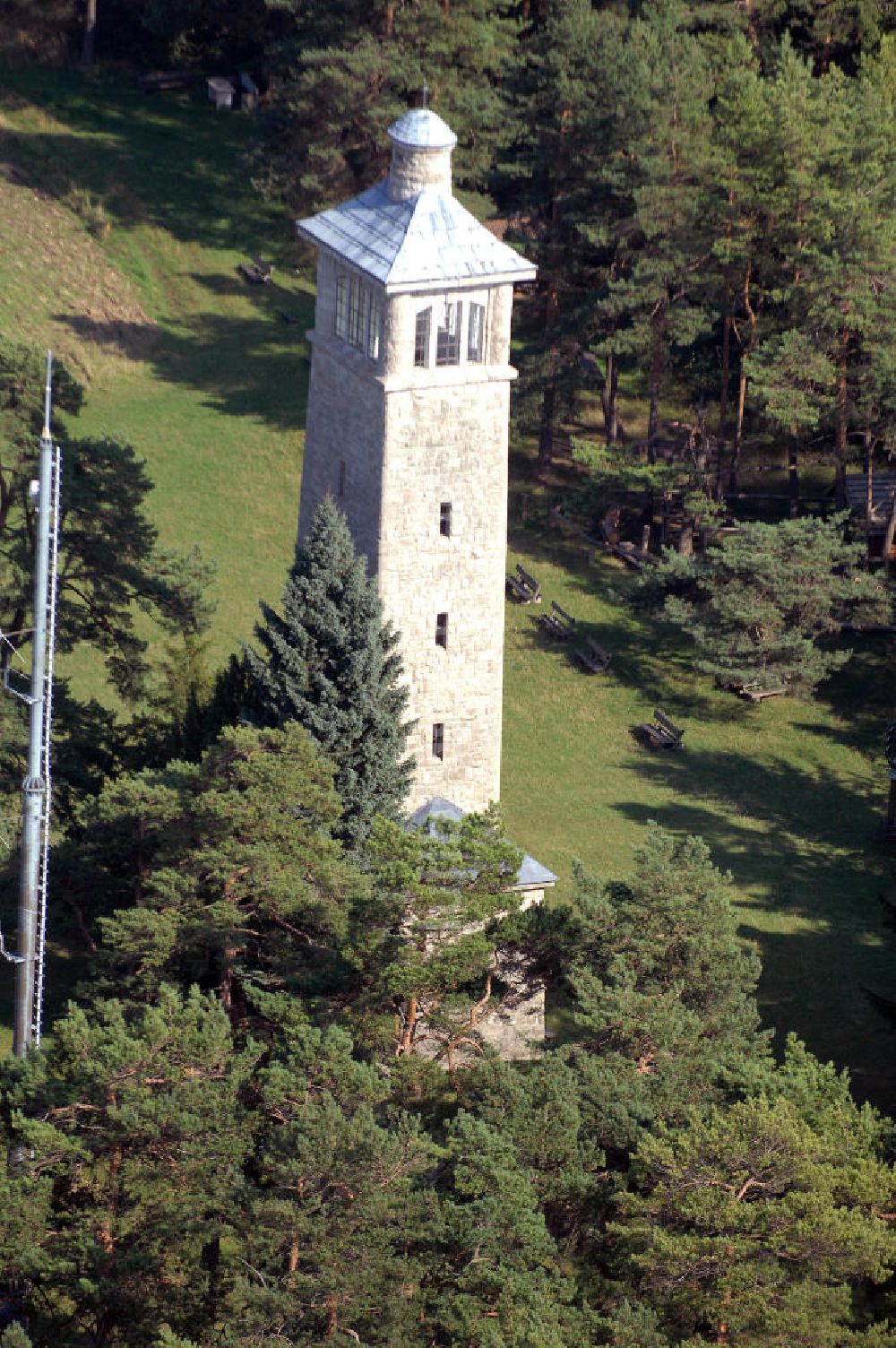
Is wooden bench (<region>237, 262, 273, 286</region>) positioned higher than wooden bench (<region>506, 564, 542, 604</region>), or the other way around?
wooden bench (<region>237, 262, 273, 286</region>)

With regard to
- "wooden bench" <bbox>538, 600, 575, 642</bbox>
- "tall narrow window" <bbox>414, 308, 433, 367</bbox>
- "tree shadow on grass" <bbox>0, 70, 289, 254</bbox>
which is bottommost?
"wooden bench" <bbox>538, 600, 575, 642</bbox>

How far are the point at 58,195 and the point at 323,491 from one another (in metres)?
41.5

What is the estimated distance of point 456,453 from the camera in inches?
2266

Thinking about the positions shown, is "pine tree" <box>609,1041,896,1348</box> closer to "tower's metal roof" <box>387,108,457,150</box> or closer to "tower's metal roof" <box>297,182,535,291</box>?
"tower's metal roof" <box>297,182,535,291</box>

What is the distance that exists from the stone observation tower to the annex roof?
1.09 feet

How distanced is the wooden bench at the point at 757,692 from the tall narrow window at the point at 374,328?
24.7 metres

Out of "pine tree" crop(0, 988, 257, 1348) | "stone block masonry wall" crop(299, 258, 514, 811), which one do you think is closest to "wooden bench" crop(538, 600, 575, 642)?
"stone block masonry wall" crop(299, 258, 514, 811)

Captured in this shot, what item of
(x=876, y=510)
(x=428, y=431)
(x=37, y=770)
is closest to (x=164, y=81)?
(x=876, y=510)

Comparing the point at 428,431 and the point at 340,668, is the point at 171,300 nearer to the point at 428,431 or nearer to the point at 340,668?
the point at 428,431

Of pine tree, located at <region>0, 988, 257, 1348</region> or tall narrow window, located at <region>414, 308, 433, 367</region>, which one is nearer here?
pine tree, located at <region>0, 988, 257, 1348</region>

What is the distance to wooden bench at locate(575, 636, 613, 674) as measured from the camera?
79750mm

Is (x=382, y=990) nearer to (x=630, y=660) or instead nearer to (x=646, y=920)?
(x=646, y=920)

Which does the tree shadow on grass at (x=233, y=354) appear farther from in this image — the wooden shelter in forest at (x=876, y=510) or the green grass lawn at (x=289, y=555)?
the wooden shelter in forest at (x=876, y=510)

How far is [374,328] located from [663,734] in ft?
74.0
